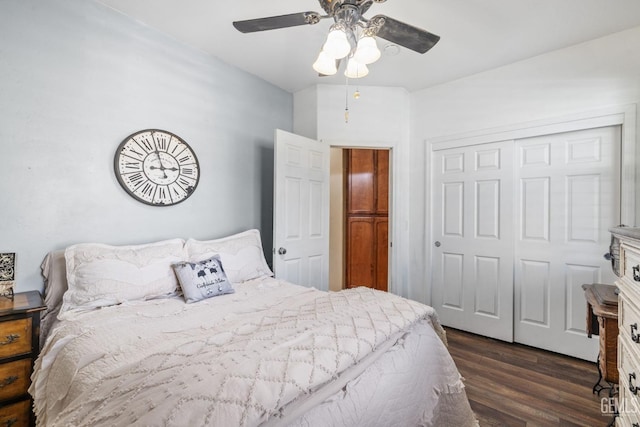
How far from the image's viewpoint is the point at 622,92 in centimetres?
227

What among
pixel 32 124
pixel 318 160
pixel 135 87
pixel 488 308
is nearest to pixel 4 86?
pixel 32 124

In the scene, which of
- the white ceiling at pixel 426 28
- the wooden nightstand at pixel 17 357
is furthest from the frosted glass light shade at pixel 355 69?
the wooden nightstand at pixel 17 357

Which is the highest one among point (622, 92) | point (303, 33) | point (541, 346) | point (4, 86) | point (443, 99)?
point (303, 33)

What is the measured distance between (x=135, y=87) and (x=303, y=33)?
135 centimetres

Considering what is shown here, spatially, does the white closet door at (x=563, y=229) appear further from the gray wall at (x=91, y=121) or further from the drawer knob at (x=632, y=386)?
the gray wall at (x=91, y=121)

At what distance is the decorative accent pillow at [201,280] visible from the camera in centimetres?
182

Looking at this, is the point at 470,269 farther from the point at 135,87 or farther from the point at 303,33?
the point at 135,87

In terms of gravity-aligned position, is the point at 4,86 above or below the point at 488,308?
above

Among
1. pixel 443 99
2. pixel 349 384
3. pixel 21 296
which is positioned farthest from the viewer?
pixel 443 99

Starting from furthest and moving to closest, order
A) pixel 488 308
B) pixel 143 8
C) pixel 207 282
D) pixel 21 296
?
pixel 488 308
pixel 143 8
pixel 207 282
pixel 21 296

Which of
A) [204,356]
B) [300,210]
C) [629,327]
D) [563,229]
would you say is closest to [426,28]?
[300,210]

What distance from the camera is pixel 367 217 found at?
433cm

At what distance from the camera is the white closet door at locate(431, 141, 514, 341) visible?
2.82 metres

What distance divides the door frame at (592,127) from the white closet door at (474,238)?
90 millimetres
